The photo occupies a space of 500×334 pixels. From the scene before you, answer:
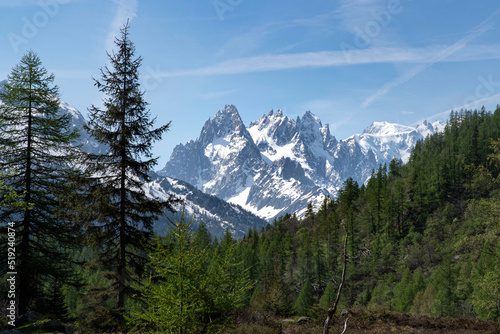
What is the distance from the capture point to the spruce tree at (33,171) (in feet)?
52.3

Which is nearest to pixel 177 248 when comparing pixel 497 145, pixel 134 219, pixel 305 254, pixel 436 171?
pixel 134 219

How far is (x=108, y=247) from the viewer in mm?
14477

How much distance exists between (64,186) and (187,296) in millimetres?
12680

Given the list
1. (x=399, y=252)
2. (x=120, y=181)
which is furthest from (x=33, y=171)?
(x=399, y=252)

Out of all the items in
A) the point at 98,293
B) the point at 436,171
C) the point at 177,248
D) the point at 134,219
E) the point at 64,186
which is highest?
the point at 436,171

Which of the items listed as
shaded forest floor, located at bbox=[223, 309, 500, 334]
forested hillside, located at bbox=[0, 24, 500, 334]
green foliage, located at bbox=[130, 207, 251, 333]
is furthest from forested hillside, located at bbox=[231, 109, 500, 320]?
green foliage, located at bbox=[130, 207, 251, 333]

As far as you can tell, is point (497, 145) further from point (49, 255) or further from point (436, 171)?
point (436, 171)

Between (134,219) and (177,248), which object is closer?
(177,248)

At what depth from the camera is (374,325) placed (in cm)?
1424

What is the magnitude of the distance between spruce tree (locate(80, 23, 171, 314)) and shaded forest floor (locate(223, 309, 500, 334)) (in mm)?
5851

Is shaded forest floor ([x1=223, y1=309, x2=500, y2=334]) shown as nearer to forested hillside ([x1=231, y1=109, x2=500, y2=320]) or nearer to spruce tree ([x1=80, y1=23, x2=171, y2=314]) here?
spruce tree ([x1=80, y1=23, x2=171, y2=314])

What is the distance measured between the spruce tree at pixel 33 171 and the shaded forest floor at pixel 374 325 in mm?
10065

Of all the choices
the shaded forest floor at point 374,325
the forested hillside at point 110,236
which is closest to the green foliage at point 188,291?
the forested hillside at point 110,236

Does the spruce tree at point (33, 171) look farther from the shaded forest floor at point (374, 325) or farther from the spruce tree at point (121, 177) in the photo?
the shaded forest floor at point (374, 325)
